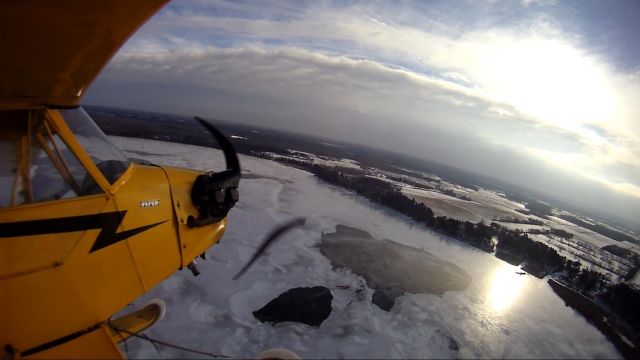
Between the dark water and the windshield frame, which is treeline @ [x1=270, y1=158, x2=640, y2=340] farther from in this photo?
the windshield frame

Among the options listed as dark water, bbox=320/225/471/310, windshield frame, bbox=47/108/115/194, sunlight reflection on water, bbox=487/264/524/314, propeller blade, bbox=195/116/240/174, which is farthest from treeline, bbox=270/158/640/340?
windshield frame, bbox=47/108/115/194

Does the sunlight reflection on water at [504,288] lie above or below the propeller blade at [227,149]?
below

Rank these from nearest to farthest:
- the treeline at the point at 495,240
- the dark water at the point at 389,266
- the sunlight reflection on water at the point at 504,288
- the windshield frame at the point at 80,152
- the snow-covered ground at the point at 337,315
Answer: the windshield frame at the point at 80,152 → the snow-covered ground at the point at 337,315 → the dark water at the point at 389,266 → the sunlight reflection on water at the point at 504,288 → the treeline at the point at 495,240

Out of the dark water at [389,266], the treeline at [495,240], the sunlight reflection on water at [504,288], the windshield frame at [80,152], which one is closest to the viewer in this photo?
the windshield frame at [80,152]

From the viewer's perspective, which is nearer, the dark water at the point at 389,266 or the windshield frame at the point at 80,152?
the windshield frame at the point at 80,152

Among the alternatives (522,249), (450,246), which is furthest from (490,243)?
(450,246)

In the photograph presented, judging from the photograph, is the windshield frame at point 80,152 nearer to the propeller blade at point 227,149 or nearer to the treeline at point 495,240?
the propeller blade at point 227,149

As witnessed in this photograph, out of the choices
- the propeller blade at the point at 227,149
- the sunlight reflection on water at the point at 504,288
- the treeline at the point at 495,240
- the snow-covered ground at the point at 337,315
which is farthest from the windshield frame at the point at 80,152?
the treeline at the point at 495,240

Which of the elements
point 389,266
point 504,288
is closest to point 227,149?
point 389,266

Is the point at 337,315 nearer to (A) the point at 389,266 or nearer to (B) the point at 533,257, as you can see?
(A) the point at 389,266

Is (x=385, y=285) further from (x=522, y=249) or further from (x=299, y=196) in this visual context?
(x=522, y=249)
